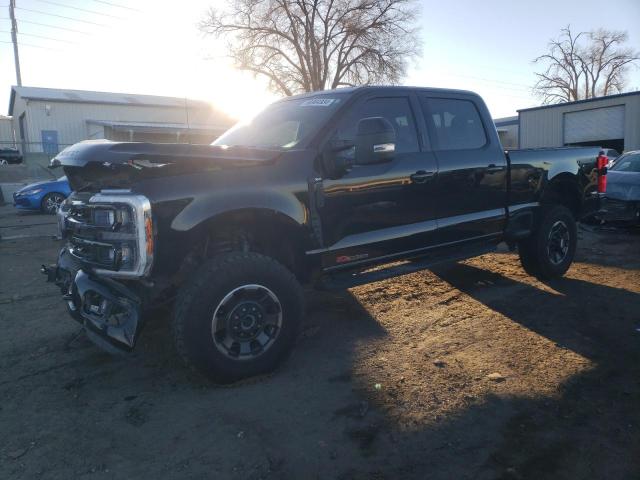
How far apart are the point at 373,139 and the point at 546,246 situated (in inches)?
120

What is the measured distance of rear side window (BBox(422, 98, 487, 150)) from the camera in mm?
4512

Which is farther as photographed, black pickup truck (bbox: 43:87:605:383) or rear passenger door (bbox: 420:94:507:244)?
rear passenger door (bbox: 420:94:507:244)

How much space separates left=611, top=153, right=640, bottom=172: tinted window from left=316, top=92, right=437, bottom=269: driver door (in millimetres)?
6911

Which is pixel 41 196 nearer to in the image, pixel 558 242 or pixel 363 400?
pixel 558 242

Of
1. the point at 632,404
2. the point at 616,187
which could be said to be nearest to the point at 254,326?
the point at 632,404

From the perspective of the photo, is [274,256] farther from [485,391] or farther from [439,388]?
[485,391]

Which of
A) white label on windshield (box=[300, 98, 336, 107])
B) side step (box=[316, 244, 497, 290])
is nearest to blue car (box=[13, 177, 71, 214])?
white label on windshield (box=[300, 98, 336, 107])

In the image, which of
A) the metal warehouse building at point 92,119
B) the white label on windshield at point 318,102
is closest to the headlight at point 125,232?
the white label on windshield at point 318,102

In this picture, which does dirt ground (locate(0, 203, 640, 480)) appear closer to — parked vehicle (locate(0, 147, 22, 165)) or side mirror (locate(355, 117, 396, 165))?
side mirror (locate(355, 117, 396, 165))

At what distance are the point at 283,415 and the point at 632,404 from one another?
6.80 feet

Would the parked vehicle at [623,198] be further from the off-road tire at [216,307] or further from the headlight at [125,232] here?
the headlight at [125,232]

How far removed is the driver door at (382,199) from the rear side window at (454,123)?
24cm

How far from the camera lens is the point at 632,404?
9.52 ft

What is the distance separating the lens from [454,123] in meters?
4.77
